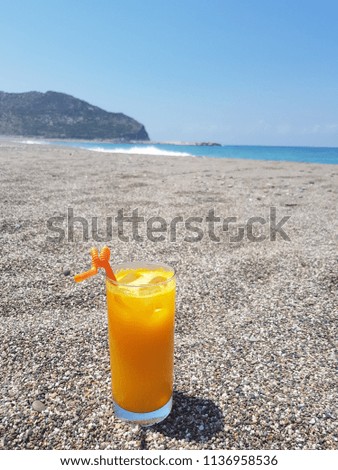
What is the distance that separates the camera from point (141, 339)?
1534mm

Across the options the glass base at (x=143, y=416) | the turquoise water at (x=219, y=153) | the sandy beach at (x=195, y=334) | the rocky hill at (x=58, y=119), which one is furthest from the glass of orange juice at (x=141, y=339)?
the rocky hill at (x=58, y=119)

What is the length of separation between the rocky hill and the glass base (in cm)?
9122

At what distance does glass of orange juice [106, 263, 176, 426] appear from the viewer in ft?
4.88

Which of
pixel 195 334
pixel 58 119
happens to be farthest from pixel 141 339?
pixel 58 119

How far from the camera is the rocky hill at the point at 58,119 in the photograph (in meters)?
88.6

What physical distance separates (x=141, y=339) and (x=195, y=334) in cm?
99

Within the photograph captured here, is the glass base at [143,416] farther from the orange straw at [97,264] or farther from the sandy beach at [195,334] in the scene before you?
the orange straw at [97,264]

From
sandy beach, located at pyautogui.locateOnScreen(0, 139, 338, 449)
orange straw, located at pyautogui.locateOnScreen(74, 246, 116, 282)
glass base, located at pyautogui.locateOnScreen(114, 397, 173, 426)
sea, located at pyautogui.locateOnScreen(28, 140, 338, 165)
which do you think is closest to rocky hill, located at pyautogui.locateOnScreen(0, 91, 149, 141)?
sea, located at pyautogui.locateOnScreen(28, 140, 338, 165)

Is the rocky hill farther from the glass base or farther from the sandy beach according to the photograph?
the glass base

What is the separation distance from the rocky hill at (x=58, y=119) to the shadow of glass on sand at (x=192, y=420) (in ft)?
299
